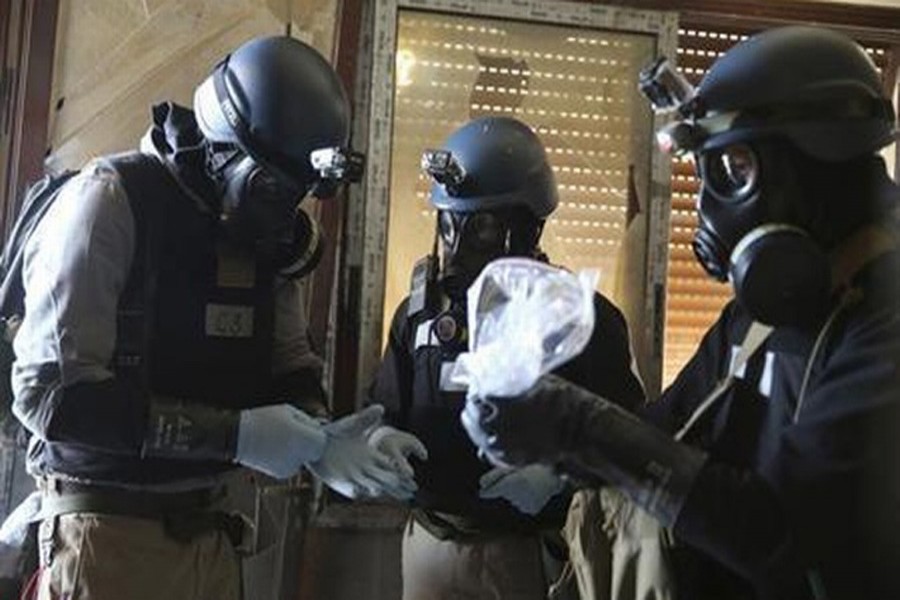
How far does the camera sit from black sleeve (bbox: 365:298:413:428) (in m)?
2.21

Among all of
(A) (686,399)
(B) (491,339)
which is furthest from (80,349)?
(A) (686,399)

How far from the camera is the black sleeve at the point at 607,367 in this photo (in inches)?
82.3

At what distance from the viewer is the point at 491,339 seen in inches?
48.5

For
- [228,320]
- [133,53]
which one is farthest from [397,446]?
[133,53]

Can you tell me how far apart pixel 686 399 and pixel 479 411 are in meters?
0.43

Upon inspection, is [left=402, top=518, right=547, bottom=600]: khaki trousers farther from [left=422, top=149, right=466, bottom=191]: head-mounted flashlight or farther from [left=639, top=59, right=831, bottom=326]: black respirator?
[left=639, top=59, right=831, bottom=326]: black respirator

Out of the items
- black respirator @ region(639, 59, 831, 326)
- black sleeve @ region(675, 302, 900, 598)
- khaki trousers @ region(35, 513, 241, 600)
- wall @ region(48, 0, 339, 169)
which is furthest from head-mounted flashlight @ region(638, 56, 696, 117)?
wall @ region(48, 0, 339, 169)

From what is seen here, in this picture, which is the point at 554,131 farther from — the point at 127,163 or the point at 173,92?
the point at 127,163

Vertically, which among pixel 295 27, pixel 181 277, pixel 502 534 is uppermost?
pixel 295 27

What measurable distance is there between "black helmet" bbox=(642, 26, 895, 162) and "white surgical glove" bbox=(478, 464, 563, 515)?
33.3 inches

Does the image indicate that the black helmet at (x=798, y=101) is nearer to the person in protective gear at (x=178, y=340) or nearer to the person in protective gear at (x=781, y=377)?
the person in protective gear at (x=781, y=377)

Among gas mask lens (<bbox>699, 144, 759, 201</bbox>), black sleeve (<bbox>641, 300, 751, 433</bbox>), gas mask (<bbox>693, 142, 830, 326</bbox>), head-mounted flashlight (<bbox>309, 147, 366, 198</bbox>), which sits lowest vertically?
black sleeve (<bbox>641, 300, 751, 433</bbox>)

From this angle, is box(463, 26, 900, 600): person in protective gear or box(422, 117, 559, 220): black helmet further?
box(422, 117, 559, 220): black helmet

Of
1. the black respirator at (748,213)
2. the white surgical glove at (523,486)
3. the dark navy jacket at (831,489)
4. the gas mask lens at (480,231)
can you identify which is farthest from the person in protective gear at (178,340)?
the dark navy jacket at (831,489)
